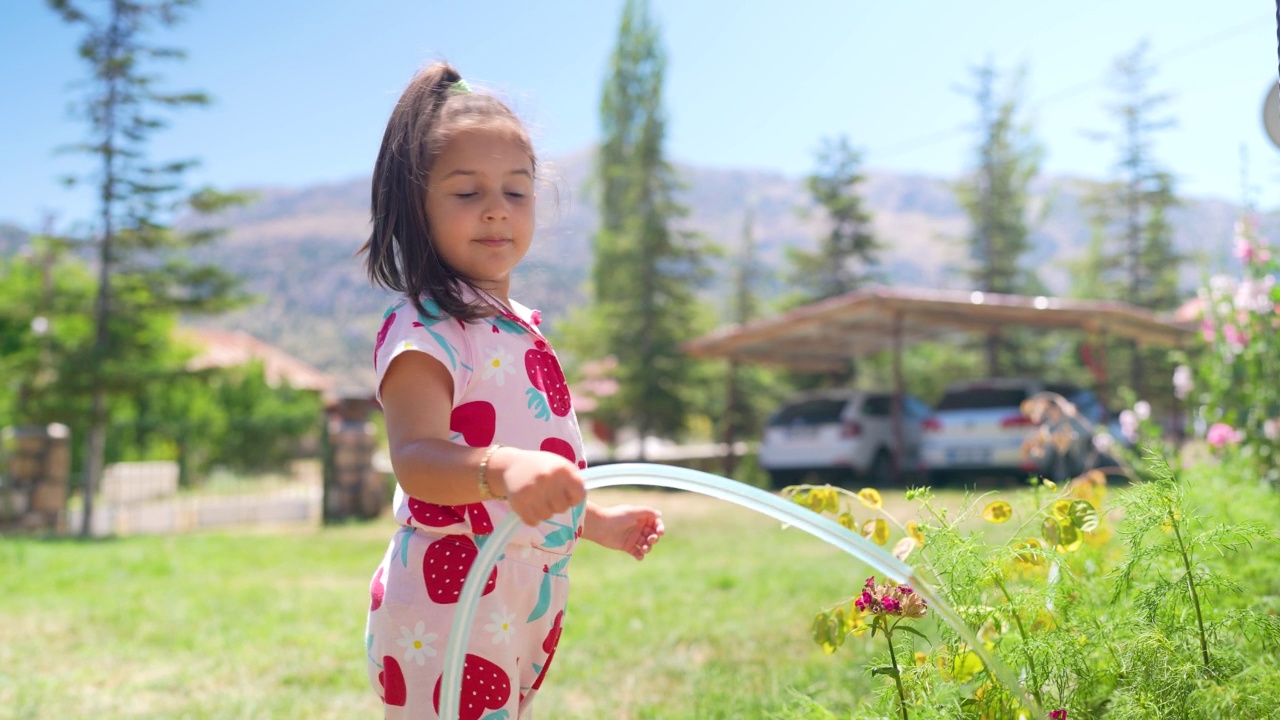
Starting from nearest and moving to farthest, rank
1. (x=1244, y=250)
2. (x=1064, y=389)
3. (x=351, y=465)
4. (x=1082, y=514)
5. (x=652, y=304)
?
(x=1082, y=514) < (x=1244, y=250) < (x=351, y=465) < (x=1064, y=389) < (x=652, y=304)

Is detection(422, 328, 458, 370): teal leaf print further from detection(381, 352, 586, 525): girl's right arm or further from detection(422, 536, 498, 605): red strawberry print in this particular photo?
detection(422, 536, 498, 605): red strawberry print

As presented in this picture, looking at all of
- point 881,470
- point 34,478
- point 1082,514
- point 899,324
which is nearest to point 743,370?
point 881,470

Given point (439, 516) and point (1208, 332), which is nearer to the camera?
point (439, 516)

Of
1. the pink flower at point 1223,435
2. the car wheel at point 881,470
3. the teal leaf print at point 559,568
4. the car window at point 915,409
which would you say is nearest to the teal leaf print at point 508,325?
the teal leaf print at point 559,568

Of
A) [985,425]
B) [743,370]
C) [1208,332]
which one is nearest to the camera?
[1208,332]

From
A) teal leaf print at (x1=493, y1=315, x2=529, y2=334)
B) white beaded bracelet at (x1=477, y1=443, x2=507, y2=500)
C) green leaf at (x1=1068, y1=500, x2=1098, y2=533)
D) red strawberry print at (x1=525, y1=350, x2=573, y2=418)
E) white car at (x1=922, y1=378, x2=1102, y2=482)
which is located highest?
teal leaf print at (x1=493, y1=315, x2=529, y2=334)

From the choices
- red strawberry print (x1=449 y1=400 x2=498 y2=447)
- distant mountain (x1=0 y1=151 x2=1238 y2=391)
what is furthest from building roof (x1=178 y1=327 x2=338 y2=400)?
red strawberry print (x1=449 y1=400 x2=498 y2=447)

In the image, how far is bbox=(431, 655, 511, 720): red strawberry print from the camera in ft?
4.75

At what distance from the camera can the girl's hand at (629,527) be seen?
164 cm

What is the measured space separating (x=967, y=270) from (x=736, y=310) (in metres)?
12.6

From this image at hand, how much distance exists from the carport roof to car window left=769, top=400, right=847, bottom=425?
43.9 inches

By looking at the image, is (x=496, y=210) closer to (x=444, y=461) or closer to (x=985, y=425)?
(x=444, y=461)

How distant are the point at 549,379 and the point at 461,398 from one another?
18cm

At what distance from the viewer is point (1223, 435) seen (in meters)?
3.91
